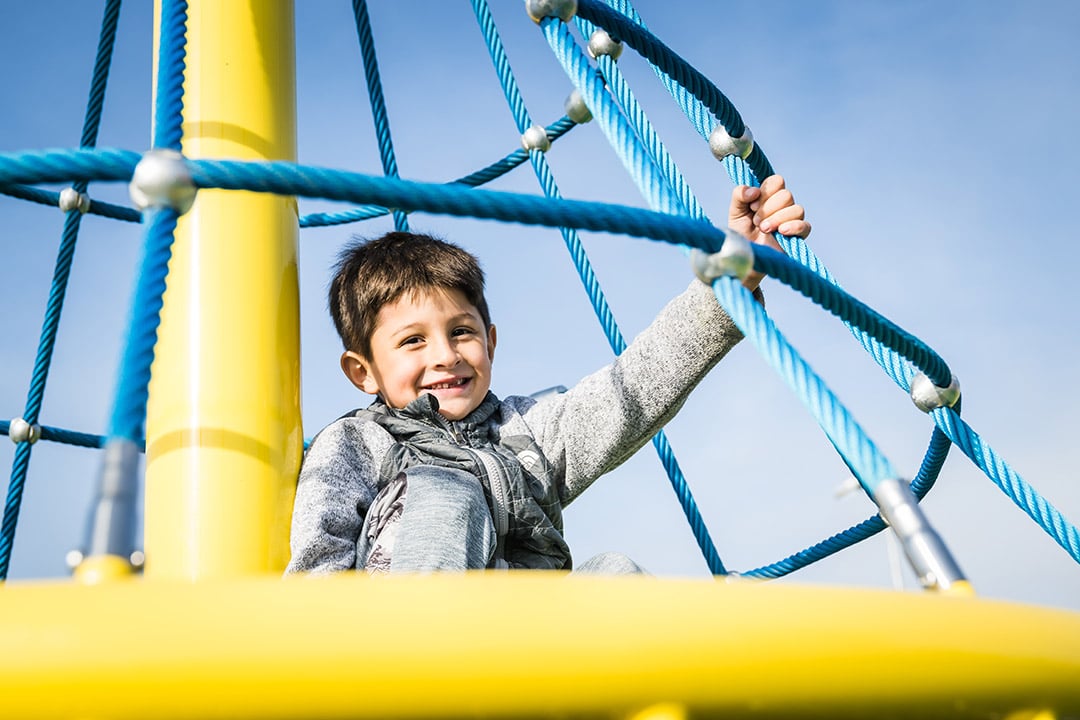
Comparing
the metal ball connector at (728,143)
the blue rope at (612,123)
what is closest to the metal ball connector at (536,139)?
the metal ball connector at (728,143)

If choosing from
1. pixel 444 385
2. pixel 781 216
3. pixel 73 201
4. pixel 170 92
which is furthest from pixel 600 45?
pixel 73 201

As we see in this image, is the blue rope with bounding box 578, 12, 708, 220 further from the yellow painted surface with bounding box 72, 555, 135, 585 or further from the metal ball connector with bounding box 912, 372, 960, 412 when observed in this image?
the yellow painted surface with bounding box 72, 555, 135, 585

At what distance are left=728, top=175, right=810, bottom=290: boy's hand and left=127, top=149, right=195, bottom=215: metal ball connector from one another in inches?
23.6

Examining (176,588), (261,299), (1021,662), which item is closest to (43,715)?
(176,588)

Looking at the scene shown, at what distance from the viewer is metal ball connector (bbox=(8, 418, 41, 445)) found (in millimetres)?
1553

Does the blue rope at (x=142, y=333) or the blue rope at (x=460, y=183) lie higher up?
the blue rope at (x=460, y=183)

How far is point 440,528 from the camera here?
0.81 metres

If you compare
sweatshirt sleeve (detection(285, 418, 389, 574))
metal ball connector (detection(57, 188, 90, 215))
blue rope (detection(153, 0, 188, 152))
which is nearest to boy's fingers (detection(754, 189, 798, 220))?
sweatshirt sleeve (detection(285, 418, 389, 574))

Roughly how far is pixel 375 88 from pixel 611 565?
1123 mm

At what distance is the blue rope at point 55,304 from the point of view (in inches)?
60.2

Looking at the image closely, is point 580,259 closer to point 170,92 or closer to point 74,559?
point 170,92

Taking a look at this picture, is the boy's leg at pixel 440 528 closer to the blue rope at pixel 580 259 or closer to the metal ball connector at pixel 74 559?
the metal ball connector at pixel 74 559

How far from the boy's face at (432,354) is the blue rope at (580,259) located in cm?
24

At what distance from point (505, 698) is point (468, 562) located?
44 centimetres
